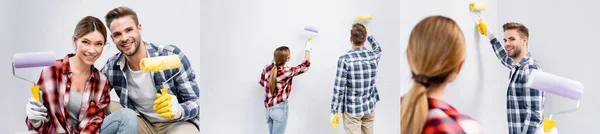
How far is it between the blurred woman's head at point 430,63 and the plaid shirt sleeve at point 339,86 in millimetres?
1054

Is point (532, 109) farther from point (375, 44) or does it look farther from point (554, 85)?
point (375, 44)

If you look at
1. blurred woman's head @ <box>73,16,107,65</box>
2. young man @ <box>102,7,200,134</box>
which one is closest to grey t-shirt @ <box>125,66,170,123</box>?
young man @ <box>102,7,200,134</box>

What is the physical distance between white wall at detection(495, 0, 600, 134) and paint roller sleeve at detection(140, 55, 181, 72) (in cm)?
138

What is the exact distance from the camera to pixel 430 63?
1228mm

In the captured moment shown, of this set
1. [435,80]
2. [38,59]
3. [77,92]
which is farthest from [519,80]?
[38,59]

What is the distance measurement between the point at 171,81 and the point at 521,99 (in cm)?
150

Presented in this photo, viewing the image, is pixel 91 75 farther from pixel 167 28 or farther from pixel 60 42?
pixel 167 28

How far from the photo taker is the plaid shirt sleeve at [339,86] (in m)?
2.33

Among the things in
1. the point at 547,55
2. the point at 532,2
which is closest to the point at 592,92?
the point at 547,55

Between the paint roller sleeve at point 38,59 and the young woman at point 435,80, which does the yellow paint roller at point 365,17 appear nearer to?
the young woman at point 435,80

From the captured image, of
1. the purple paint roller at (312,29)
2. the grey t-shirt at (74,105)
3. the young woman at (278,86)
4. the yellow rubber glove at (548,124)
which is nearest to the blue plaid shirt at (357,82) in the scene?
the purple paint roller at (312,29)

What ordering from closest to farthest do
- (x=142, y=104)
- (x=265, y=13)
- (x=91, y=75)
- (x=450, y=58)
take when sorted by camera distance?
(x=450, y=58), (x=91, y=75), (x=142, y=104), (x=265, y=13)

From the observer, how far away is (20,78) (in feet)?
5.14

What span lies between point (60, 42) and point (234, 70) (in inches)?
48.4
